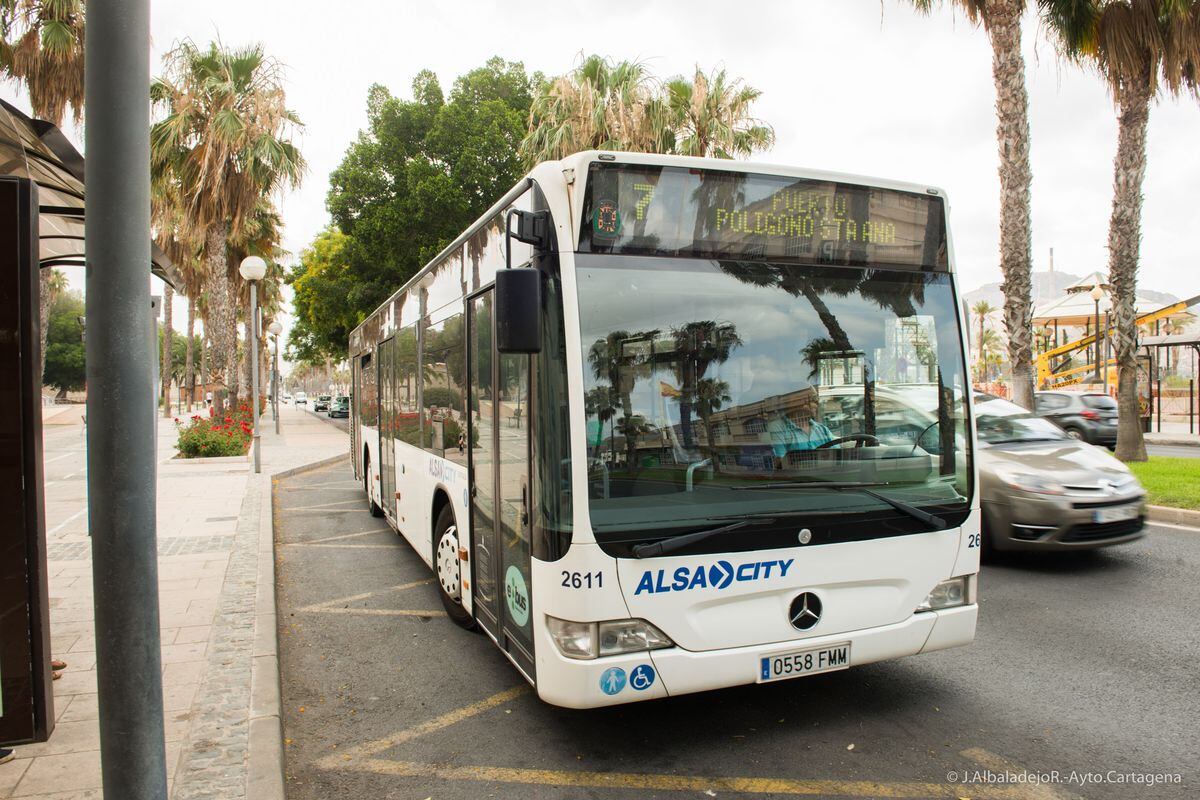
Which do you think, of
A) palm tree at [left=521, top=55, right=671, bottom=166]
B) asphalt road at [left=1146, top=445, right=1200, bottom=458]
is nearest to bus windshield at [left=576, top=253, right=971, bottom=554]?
palm tree at [left=521, top=55, right=671, bottom=166]

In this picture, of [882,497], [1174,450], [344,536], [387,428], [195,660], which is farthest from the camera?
[1174,450]

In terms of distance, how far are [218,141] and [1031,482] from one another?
1963 cm

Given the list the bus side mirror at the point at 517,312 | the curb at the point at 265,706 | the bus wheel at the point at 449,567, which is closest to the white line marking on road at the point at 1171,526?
the bus wheel at the point at 449,567

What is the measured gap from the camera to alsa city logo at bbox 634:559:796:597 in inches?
142

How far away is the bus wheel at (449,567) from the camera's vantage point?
571 centimetres

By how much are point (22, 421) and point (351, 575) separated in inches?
Answer: 213

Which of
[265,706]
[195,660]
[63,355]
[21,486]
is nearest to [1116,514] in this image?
[265,706]

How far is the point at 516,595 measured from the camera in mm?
4238

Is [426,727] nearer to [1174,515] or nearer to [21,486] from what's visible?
[21,486]

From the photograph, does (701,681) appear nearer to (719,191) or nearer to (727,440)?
(727,440)

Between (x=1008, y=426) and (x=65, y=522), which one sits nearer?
(x=1008, y=426)

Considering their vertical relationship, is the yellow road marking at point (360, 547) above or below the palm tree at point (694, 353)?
below

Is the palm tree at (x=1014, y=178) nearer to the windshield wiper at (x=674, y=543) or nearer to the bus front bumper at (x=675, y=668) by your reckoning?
the bus front bumper at (x=675, y=668)

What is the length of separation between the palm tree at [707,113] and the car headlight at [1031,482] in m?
12.7
